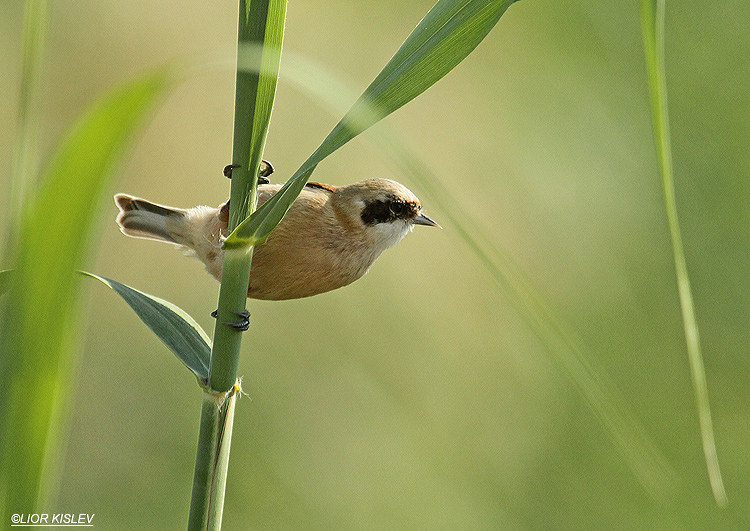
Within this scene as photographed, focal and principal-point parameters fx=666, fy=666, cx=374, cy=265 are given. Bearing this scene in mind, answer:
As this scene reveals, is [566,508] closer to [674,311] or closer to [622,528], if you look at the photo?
[622,528]

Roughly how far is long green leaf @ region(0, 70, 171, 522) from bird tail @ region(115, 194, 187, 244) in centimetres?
122

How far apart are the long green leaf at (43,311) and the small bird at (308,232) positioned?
32.4 inches

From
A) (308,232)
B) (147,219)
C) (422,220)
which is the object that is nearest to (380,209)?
(422,220)

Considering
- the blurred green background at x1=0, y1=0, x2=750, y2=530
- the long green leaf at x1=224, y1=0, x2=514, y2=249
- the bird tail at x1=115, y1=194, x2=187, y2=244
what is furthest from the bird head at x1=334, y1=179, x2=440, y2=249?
the blurred green background at x1=0, y1=0, x2=750, y2=530

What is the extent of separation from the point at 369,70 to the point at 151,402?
1.93 meters

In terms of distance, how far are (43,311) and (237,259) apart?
0.29 metres

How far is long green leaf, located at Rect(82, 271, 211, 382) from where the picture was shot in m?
0.74

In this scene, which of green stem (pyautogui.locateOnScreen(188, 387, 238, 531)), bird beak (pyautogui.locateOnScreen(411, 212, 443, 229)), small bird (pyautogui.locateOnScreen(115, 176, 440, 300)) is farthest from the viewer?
bird beak (pyautogui.locateOnScreen(411, 212, 443, 229))

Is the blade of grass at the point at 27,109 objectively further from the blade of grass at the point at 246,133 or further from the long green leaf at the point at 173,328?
the long green leaf at the point at 173,328

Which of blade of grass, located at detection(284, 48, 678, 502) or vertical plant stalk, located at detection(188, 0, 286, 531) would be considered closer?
blade of grass, located at detection(284, 48, 678, 502)

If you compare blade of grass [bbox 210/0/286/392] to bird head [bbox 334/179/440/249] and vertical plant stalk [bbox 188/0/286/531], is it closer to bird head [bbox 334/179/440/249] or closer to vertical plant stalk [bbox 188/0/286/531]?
vertical plant stalk [bbox 188/0/286/531]

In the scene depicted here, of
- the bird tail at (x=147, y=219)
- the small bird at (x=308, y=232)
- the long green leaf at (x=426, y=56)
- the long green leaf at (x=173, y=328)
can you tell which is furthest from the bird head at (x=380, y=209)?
the long green leaf at (x=426, y=56)

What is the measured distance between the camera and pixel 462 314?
3.12 meters

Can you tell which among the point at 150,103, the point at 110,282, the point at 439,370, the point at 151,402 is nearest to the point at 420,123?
the point at 439,370
